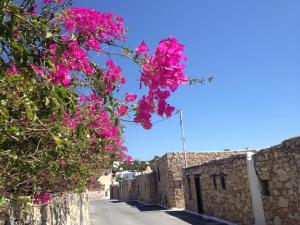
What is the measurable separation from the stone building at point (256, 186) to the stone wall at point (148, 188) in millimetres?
15699

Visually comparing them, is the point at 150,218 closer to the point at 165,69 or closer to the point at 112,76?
the point at 112,76

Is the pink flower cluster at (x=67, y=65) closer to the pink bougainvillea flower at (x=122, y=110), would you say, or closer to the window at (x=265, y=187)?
the pink bougainvillea flower at (x=122, y=110)

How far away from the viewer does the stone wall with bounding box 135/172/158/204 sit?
35938 mm

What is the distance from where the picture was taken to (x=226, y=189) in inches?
659

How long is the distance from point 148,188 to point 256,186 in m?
24.6

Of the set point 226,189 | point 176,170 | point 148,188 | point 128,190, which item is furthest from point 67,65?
point 128,190

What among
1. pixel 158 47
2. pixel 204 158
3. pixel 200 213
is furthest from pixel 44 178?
pixel 204 158

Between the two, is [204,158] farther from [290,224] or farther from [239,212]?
[290,224]

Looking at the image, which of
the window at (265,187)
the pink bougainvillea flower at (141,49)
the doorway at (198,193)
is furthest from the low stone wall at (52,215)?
the doorway at (198,193)

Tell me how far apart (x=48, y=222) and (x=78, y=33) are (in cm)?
668

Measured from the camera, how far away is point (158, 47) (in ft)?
7.48

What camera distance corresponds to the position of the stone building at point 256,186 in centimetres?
1115

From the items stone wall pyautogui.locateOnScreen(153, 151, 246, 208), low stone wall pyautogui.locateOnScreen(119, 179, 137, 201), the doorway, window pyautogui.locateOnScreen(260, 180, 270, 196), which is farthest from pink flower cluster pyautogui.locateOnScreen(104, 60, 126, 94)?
→ low stone wall pyautogui.locateOnScreen(119, 179, 137, 201)

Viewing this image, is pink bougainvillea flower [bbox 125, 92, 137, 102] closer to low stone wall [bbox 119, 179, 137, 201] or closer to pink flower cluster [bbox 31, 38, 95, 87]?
pink flower cluster [bbox 31, 38, 95, 87]
